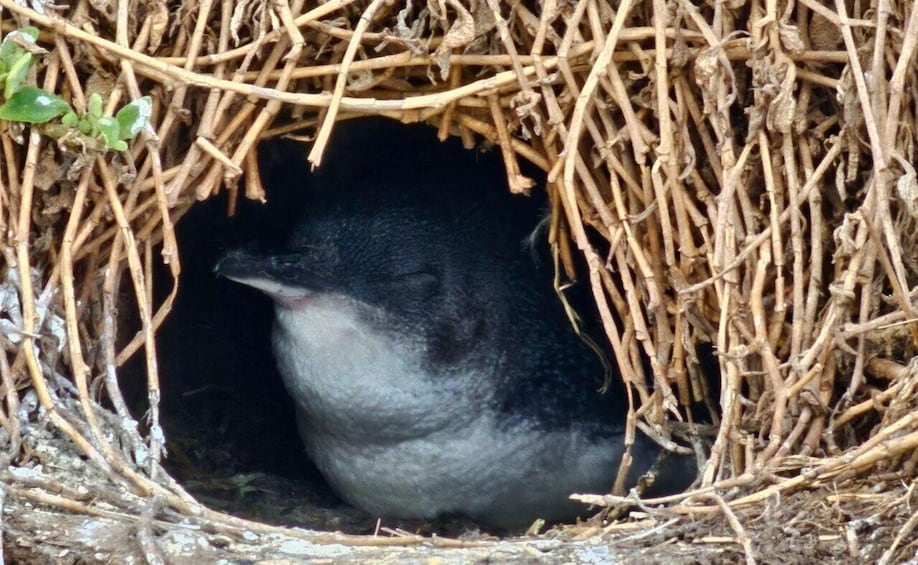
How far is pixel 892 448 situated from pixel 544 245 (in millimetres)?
1736

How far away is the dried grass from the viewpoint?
316cm

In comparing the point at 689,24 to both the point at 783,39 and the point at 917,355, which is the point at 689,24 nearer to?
the point at 783,39

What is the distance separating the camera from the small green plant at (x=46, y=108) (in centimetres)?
306

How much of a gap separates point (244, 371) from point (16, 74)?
1.91 metres

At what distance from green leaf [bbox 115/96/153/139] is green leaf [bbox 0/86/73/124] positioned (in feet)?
0.46

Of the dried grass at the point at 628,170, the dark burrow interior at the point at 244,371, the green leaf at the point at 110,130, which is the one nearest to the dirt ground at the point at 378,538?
the dried grass at the point at 628,170

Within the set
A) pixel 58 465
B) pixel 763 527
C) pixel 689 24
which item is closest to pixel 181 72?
pixel 58 465

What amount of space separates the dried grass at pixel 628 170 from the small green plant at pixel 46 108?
75 millimetres

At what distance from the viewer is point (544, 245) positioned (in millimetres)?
4492

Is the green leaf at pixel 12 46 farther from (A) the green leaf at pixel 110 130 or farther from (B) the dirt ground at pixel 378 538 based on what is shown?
(B) the dirt ground at pixel 378 538

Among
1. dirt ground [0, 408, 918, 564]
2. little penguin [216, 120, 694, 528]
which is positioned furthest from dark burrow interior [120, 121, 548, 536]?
dirt ground [0, 408, 918, 564]

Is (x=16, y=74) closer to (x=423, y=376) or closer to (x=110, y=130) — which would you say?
(x=110, y=130)

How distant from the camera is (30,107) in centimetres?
309

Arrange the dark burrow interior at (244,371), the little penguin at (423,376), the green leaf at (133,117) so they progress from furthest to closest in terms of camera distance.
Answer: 1. the dark burrow interior at (244,371)
2. the little penguin at (423,376)
3. the green leaf at (133,117)
